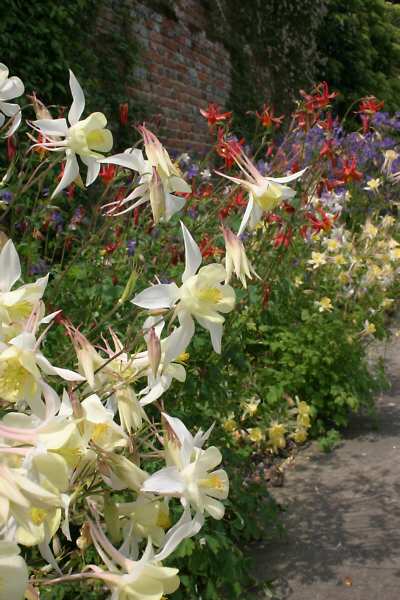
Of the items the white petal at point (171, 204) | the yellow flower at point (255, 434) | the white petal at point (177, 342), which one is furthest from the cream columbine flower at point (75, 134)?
the yellow flower at point (255, 434)

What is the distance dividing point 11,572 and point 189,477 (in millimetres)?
313

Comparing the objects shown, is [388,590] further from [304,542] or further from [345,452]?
[345,452]

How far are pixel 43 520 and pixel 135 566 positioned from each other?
108 mm

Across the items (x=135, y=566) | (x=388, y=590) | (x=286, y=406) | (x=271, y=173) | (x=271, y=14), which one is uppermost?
(x=135, y=566)

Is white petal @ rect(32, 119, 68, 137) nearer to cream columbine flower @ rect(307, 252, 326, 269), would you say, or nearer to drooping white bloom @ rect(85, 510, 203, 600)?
drooping white bloom @ rect(85, 510, 203, 600)

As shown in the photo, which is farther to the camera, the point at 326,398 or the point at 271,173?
the point at 326,398

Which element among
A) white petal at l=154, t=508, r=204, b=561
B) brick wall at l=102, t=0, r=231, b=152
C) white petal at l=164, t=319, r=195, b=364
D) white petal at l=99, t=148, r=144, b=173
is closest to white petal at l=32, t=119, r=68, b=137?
white petal at l=99, t=148, r=144, b=173

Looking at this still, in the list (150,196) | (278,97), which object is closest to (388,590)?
(150,196)

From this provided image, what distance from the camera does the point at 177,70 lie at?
8.02m

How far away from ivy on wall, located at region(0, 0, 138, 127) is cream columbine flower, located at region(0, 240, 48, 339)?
4.85 m

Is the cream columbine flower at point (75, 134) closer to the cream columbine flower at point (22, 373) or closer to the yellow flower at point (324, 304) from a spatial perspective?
the cream columbine flower at point (22, 373)

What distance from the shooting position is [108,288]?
2451 millimetres

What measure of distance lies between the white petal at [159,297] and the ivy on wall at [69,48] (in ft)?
15.8

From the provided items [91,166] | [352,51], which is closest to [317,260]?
[91,166]
